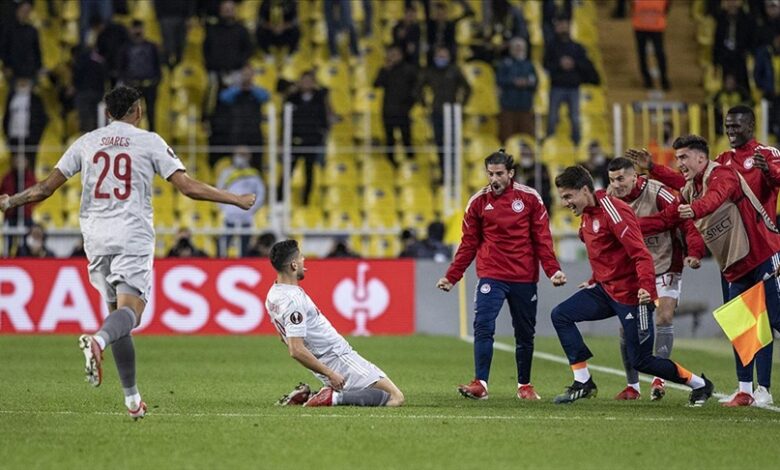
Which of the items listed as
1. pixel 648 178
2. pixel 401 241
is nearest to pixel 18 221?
pixel 401 241

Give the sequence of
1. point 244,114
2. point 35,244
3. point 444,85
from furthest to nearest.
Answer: point 444,85
point 244,114
point 35,244

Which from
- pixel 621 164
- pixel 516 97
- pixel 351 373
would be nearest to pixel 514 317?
pixel 621 164

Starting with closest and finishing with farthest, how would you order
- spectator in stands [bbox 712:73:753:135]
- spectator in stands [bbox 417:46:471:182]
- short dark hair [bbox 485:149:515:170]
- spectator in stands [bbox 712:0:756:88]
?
short dark hair [bbox 485:149:515:170] → spectator in stands [bbox 417:46:471:182] → spectator in stands [bbox 712:73:753:135] → spectator in stands [bbox 712:0:756:88]

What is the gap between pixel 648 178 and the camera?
1194cm

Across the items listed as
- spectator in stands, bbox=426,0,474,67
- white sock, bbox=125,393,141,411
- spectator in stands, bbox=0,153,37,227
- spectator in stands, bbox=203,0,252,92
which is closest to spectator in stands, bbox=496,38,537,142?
spectator in stands, bbox=426,0,474,67

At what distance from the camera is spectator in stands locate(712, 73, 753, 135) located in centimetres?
2355

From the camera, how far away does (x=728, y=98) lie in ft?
78.5

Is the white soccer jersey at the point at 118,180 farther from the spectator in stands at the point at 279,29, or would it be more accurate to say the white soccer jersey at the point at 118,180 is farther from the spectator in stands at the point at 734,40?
the spectator in stands at the point at 734,40

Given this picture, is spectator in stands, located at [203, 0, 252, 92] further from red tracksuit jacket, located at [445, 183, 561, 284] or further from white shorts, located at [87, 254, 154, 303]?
white shorts, located at [87, 254, 154, 303]

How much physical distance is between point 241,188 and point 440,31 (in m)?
4.98

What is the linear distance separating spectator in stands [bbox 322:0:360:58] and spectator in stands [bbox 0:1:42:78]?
16.3ft

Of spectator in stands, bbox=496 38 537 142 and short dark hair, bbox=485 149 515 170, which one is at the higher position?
spectator in stands, bbox=496 38 537 142

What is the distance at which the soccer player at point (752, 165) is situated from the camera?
1054 centimetres

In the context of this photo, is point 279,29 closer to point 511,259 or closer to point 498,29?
point 498,29
